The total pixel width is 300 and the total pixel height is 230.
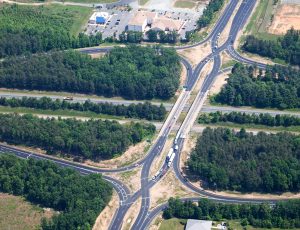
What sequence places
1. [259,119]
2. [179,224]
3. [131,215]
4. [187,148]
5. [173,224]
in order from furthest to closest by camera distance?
[259,119]
[187,148]
[131,215]
[173,224]
[179,224]

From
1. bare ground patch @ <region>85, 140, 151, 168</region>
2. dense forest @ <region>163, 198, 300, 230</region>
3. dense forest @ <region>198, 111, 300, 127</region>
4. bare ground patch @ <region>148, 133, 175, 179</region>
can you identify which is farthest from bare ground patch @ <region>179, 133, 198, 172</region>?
dense forest @ <region>163, 198, 300, 230</region>

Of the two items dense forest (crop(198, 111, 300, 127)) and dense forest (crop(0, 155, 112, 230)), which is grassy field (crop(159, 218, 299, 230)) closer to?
dense forest (crop(0, 155, 112, 230))

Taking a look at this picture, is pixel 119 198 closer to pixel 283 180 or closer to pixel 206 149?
pixel 206 149

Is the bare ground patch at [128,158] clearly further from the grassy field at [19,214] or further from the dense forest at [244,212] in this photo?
the dense forest at [244,212]

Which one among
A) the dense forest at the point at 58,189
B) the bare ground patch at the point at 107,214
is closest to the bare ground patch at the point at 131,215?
the bare ground patch at the point at 107,214

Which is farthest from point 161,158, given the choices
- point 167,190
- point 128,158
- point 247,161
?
point 247,161

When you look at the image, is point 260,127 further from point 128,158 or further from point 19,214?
point 19,214
